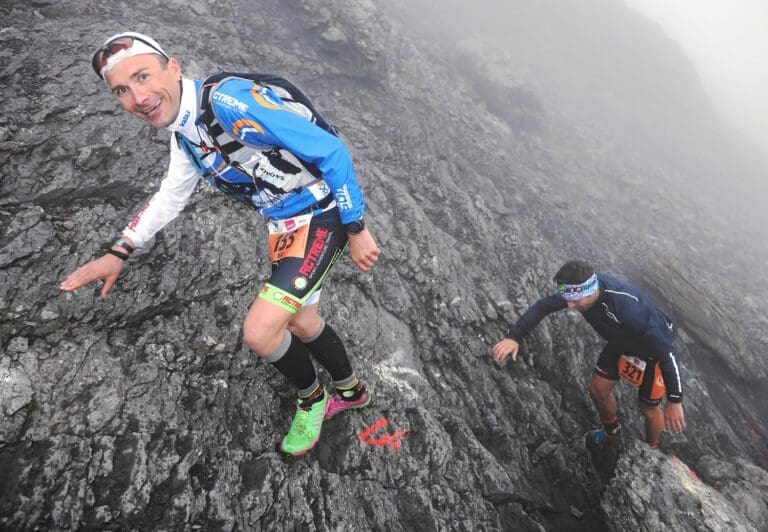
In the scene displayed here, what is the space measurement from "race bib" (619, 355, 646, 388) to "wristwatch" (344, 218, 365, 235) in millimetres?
5635

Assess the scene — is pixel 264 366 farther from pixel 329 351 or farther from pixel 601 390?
pixel 601 390

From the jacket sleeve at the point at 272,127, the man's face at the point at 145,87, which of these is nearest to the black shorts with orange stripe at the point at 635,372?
the jacket sleeve at the point at 272,127

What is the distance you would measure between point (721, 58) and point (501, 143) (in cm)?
9304

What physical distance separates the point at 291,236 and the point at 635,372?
6270mm

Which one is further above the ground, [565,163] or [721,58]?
[721,58]

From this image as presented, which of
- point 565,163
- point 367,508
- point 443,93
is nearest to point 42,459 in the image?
point 367,508

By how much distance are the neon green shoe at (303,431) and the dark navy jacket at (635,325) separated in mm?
4376

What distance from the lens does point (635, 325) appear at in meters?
5.85

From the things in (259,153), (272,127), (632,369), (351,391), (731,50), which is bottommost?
(351,391)

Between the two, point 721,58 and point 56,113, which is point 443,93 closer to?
point 56,113

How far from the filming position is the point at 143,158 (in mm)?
6508

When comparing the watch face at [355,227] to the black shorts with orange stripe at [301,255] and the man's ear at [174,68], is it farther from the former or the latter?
the man's ear at [174,68]

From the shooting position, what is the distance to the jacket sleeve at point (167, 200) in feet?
12.2

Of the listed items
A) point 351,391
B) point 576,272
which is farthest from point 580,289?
point 351,391
